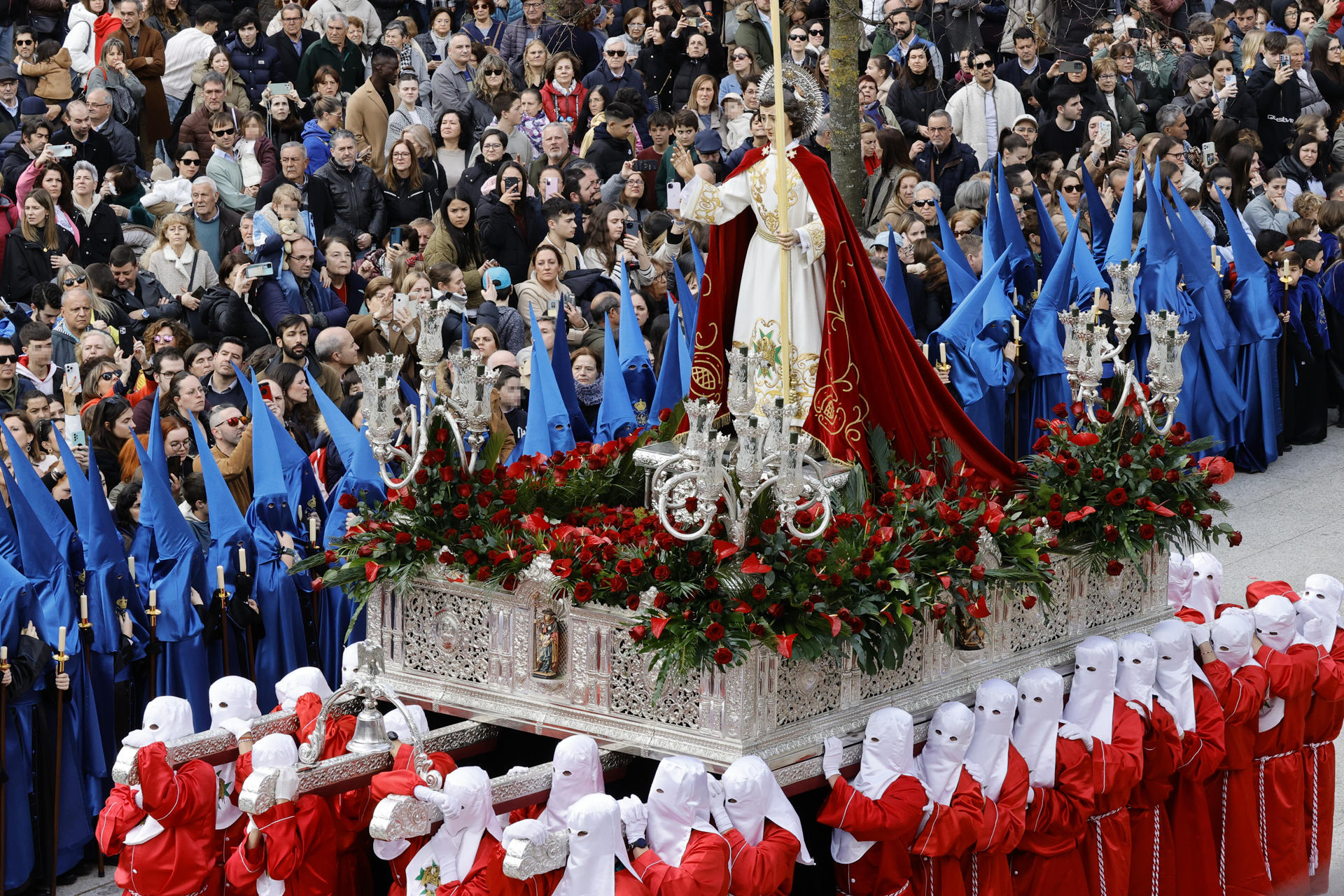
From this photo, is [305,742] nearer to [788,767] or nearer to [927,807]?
[788,767]

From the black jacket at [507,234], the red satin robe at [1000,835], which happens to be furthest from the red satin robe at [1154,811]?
the black jacket at [507,234]

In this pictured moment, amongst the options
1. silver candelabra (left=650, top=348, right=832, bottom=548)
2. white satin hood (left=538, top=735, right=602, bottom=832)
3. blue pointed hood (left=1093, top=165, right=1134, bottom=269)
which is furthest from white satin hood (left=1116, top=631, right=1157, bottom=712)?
blue pointed hood (left=1093, top=165, right=1134, bottom=269)

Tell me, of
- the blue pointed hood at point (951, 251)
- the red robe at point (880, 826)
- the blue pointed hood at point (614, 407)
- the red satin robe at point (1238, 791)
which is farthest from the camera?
the blue pointed hood at point (951, 251)

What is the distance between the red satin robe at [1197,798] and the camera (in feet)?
29.1

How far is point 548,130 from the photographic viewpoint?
15484 millimetres

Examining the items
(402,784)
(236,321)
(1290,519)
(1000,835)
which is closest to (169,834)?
(402,784)

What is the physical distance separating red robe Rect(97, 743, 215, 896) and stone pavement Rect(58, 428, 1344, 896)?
22.3 ft

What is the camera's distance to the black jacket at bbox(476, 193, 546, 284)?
14.3 metres

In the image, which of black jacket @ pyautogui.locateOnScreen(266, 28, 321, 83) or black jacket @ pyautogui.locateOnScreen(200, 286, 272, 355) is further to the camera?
black jacket @ pyautogui.locateOnScreen(266, 28, 321, 83)

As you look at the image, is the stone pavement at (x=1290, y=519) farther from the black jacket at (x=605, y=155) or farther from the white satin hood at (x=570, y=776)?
the white satin hood at (x=570, y=776)

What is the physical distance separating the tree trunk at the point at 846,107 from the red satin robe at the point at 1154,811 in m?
6.25

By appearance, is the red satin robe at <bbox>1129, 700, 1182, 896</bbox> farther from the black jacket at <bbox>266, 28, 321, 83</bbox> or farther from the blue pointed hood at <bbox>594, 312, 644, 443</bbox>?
the black jacket at <bbox>266, 28, 321, 83</bbox>

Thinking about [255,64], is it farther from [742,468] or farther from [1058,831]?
[1058,831]

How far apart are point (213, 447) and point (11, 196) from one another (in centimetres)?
425
